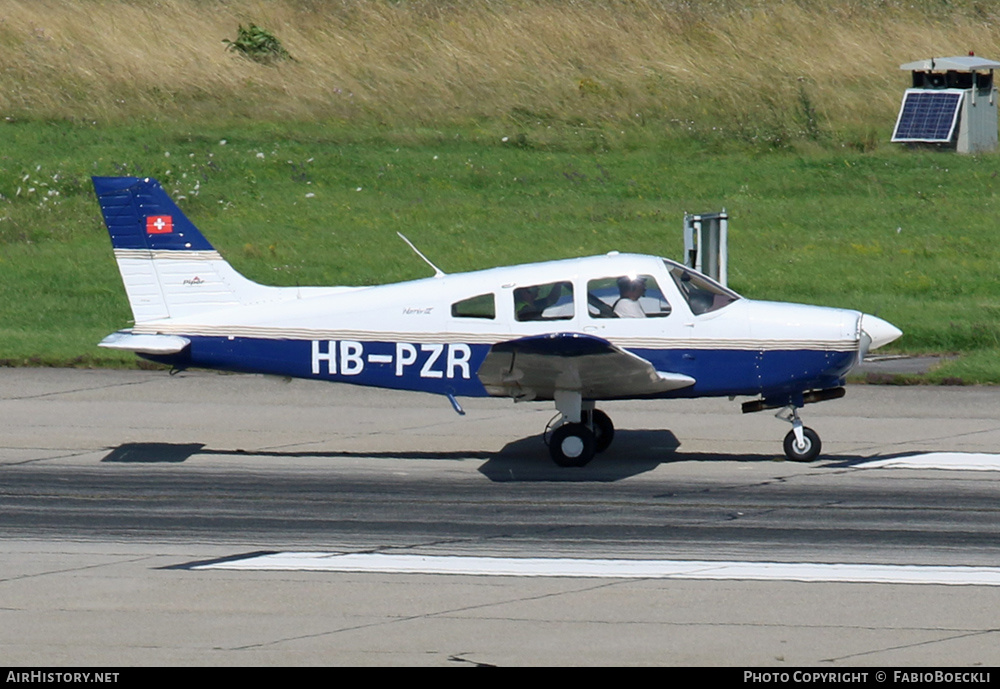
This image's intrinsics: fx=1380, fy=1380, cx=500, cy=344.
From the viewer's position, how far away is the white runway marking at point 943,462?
515 inches

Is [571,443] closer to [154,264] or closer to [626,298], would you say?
[626,298]

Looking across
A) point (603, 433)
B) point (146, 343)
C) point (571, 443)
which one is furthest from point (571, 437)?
point (146, 343)

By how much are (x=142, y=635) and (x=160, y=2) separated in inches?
1260

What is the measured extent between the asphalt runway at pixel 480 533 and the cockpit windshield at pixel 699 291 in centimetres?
155

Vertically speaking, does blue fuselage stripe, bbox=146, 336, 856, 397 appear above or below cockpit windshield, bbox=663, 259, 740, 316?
below

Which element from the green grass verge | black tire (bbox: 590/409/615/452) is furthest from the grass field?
black tire (bbox: 590/409/615/452)

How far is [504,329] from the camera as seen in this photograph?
13.1 metres

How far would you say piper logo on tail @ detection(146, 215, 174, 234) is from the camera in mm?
13516

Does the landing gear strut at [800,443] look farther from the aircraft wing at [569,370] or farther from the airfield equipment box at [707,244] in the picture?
the airfield equipment box at [707,244]

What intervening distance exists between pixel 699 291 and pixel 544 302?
1.48m

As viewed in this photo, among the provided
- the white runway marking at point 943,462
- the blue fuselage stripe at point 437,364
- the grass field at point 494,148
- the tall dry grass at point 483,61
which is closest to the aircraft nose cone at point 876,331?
the blue fuselage stripe at point 437,364

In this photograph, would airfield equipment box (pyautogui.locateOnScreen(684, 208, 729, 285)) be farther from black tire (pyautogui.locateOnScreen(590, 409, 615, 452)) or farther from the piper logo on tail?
the piper logo on tail

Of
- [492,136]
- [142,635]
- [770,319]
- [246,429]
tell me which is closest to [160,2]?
[492,136]

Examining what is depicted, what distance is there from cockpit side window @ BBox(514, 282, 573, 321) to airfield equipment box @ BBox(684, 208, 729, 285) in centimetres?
606
